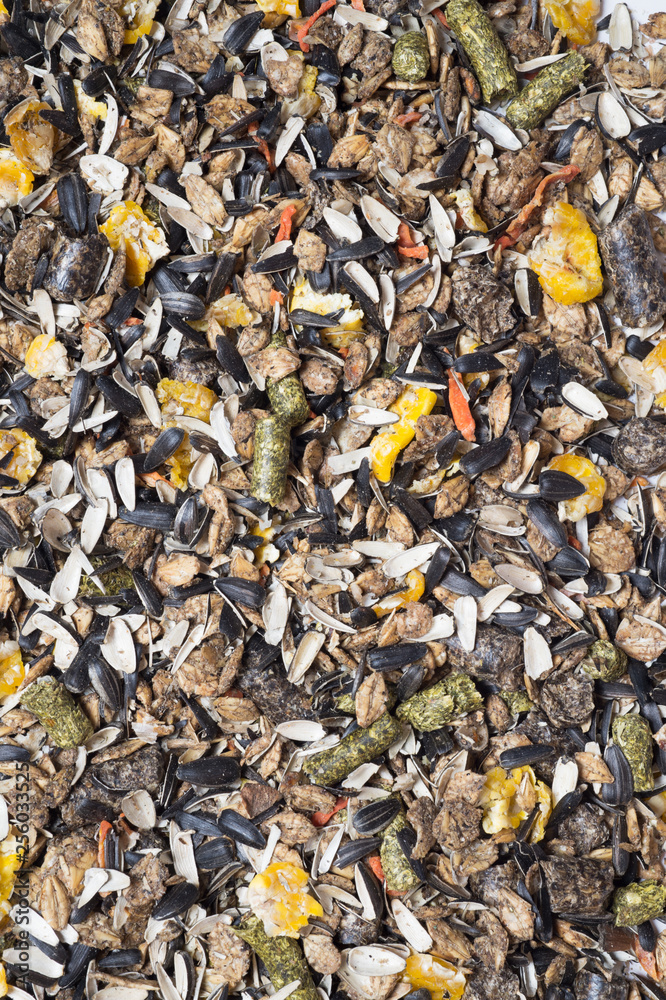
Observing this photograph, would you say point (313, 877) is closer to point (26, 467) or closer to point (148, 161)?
point (26, 467)

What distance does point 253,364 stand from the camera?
127 cm

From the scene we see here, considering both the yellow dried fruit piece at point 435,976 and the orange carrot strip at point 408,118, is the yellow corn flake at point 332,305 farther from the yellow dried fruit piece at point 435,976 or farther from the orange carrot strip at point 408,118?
the yellow dried fruit piece at point 435,976

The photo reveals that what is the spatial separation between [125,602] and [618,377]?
992 millimetres

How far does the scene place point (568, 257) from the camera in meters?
1.28

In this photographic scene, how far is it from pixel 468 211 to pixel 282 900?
4.07 feet

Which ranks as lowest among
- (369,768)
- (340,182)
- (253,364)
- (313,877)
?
(313,877)

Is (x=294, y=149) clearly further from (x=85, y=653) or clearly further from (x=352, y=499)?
(x=85, y=653)

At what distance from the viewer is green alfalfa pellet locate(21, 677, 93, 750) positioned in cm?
127

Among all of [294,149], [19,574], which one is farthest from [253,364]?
[19,574]

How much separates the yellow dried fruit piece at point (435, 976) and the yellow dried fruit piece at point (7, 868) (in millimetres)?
715

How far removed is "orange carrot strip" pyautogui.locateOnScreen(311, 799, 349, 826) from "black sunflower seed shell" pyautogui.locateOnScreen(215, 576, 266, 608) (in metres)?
0.38

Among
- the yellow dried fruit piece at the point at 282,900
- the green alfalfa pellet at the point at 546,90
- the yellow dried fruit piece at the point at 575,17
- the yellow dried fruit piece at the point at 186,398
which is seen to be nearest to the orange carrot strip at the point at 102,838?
the yellow dried fruit piece at the point at 282,900

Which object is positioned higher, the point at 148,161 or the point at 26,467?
the point at 148,161

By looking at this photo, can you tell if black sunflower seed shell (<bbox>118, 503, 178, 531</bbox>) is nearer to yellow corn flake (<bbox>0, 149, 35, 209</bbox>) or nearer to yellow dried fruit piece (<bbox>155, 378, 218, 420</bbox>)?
yellow dried fruit piece (<bbox>155, 378, 218, 420</bbox>)
